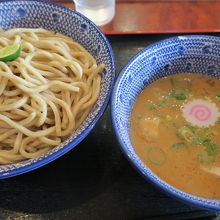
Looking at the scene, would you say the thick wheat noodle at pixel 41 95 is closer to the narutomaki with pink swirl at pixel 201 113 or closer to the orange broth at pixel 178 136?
the orange broth at pixel 178 136

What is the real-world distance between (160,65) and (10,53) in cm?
65

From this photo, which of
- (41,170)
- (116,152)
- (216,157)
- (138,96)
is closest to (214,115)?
(216,157)

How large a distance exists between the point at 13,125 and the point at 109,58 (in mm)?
498

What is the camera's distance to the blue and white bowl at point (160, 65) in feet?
4.31

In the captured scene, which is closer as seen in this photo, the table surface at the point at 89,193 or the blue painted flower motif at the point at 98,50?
the table surface at the point at 89,193

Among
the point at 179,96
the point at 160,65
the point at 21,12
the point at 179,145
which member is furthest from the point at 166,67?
the point at 21,12

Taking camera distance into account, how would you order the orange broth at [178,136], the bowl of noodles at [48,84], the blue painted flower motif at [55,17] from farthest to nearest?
the blue painted flower motif at [55,17]
the bowl of noodles at [48,84]
the orange broth at [178,136]

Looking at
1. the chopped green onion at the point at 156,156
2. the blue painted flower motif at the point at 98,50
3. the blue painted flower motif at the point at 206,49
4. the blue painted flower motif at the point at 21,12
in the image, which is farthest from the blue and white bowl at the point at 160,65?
the blue painted flower motif at the point at 21,12

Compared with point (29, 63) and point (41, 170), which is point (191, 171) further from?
point (29, 63)

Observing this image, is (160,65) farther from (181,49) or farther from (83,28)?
(83,28)

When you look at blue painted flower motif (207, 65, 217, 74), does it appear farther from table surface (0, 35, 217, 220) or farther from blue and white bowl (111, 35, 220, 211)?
table surface (0, 35, 217, 220)

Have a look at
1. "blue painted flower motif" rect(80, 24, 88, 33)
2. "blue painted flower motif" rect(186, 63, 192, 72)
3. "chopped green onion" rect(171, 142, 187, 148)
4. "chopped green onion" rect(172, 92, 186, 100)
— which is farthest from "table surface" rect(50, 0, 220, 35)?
"chopped green onion" rect(171, 142, 187, 148)

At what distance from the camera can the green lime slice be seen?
4.68ft

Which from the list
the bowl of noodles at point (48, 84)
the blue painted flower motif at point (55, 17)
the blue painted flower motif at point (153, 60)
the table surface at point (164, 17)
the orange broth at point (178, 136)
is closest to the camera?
the orange broth at point (178, 136)
